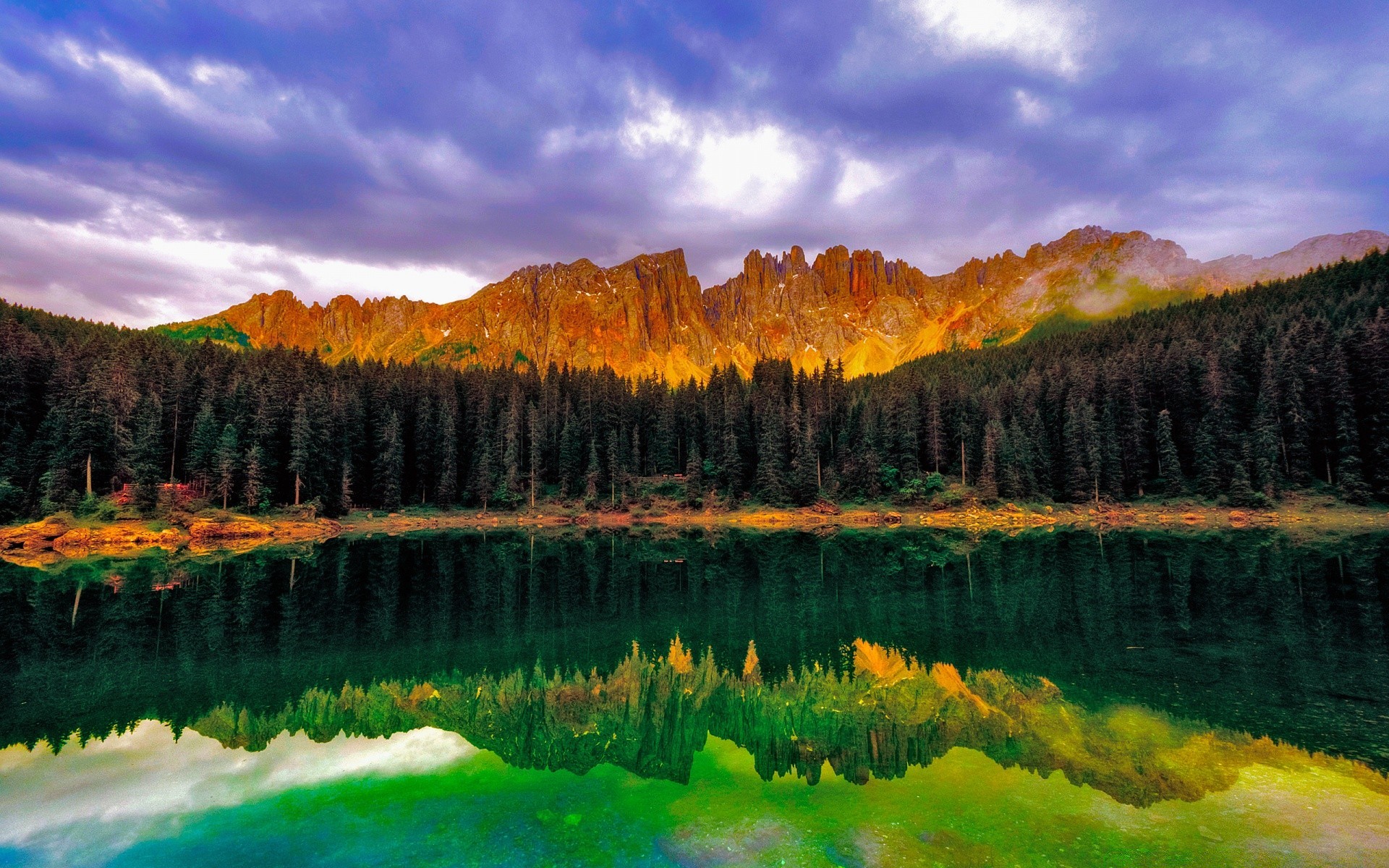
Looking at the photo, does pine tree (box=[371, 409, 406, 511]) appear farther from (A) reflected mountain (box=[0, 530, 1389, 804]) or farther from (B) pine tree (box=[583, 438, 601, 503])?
(A) reflected mountain (box=[0, 530, 1389, 804])

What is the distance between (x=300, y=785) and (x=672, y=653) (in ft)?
39.3

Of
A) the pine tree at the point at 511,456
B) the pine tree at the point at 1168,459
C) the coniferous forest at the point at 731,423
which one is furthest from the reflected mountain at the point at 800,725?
the pine tree at the point at 511,456

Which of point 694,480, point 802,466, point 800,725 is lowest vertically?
point 800,725

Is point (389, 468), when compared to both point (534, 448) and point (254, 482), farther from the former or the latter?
point (534, 448)

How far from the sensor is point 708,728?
15172 millimetres

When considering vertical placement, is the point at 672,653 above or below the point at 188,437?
below

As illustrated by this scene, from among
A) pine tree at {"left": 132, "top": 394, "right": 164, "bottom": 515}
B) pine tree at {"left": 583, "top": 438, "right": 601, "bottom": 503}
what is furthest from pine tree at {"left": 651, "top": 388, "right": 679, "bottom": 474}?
pine tree at {"left": 132, "top": 394, "right": 164, "bottom": 515}

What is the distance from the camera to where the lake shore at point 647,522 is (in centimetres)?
5831

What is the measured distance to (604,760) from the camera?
524 inches

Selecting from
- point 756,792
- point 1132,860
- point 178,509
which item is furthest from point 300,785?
point 178,509

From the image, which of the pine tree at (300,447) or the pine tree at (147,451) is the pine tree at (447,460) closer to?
the pine tree at (300,447)

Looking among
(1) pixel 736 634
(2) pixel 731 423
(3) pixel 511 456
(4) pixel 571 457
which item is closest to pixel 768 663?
(1) pixel 736 634

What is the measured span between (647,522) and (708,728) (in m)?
77.0

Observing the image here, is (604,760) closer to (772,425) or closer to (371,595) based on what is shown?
(371,595)
